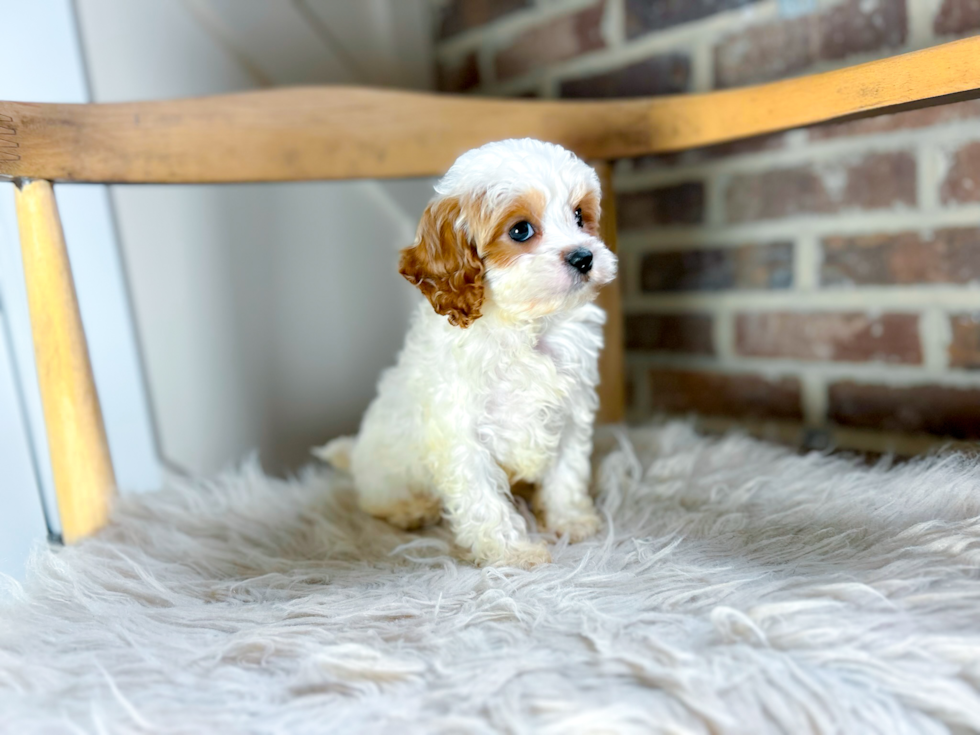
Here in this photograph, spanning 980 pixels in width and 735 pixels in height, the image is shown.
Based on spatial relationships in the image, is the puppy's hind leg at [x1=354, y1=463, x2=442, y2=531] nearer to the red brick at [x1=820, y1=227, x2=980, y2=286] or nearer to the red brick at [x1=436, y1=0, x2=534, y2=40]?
the red brick at [x1=820, y1=227, x2=980, y2=286]

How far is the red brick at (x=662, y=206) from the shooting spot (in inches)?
56.3

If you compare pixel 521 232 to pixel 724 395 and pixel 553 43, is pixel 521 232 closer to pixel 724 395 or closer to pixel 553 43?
pixel 724 395

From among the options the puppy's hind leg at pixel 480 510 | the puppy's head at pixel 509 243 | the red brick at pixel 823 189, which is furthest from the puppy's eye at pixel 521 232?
the red brick at pixel 823 189

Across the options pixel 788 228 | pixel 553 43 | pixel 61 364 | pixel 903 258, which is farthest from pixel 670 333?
pixel 61 364

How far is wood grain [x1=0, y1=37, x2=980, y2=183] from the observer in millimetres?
871

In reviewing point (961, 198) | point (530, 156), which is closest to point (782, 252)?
point (961, 198)

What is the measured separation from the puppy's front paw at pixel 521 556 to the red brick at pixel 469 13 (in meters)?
1.26

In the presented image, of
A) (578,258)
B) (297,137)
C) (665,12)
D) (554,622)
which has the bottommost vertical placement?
(554,622)

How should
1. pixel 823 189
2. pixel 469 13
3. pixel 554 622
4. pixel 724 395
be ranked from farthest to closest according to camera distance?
pixel 469 13 < pixel 724 395 < pixel 823 189 < pixel 554 622

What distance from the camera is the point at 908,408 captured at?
1.23 m

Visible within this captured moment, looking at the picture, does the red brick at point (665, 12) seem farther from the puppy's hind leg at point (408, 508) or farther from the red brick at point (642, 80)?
the puppy's hind leg at point (408, 508)

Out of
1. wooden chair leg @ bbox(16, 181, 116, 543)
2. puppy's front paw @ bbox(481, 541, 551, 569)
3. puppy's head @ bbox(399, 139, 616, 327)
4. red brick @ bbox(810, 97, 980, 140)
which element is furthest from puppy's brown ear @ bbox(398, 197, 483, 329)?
red brick @ bbox(810, 97, 980, 140)

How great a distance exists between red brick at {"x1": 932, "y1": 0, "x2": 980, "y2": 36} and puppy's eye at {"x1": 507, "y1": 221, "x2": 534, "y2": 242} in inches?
30.2

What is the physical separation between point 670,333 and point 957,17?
724mm
